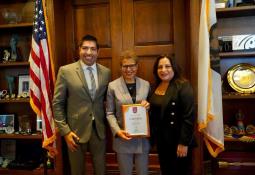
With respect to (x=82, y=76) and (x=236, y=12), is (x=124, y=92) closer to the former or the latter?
(x=82, y=76)

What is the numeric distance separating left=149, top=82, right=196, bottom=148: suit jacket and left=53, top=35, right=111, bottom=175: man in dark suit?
1.58 feet

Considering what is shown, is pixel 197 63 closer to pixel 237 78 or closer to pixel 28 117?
pixel 237 78

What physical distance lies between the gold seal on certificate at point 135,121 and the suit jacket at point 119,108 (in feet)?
0.20

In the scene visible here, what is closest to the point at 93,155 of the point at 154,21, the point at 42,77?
the point at 42,77

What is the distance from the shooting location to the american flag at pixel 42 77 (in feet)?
7.74

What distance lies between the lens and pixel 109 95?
81.0 inches

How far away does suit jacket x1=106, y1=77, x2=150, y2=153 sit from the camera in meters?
2.00

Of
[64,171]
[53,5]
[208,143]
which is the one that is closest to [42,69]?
[53,5]

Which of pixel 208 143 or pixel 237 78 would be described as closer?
pixel 208 143

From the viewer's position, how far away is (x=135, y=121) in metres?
1.97

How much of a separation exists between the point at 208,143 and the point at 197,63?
718 millimetres

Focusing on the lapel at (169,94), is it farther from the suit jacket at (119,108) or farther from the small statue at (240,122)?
the small statue at (240,122)

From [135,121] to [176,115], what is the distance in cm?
31

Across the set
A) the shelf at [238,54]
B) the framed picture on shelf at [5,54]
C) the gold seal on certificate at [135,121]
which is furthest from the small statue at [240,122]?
the framed picture on shelf at [5,54]
